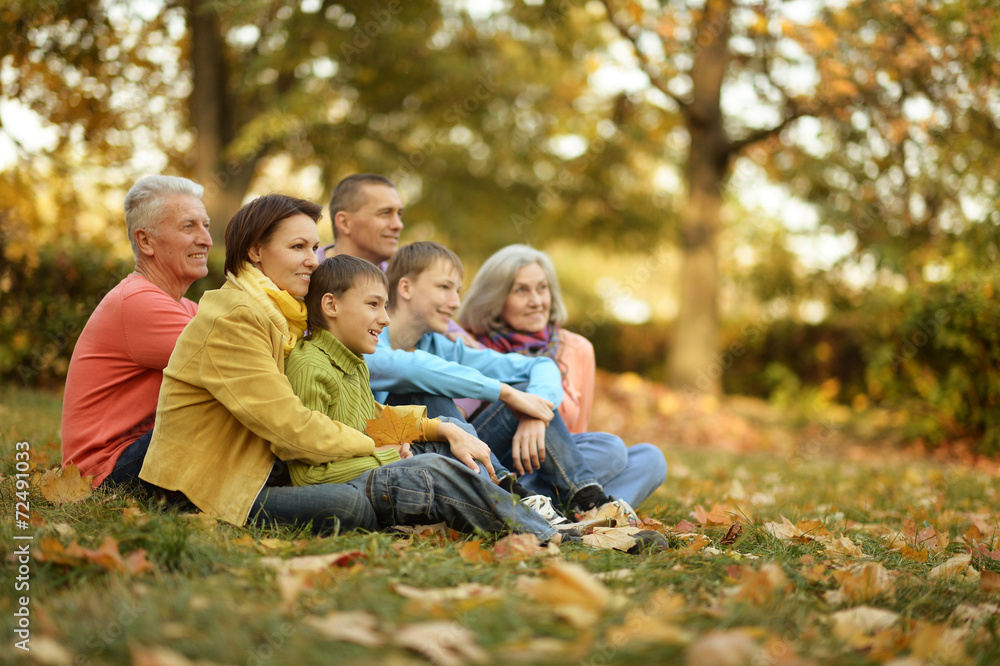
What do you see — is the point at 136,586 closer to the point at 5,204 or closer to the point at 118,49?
the point at 5,204

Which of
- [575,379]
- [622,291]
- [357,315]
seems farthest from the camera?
[622,291]

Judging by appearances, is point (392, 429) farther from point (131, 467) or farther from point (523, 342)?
point (523, 342)

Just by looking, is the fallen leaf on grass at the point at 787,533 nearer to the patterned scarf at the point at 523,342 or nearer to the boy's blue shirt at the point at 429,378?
the boy's blue shirt at the point at 429,378

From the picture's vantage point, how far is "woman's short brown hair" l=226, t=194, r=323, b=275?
9.18 feet

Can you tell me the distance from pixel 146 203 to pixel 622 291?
14.2 m

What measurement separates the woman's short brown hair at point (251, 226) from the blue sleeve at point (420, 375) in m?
0.71

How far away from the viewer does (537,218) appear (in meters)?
12.2

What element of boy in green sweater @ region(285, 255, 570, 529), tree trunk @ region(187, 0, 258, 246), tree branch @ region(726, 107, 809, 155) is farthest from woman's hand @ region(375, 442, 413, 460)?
tree branch @ region(726, 107, 809, 155)

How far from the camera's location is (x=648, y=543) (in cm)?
274

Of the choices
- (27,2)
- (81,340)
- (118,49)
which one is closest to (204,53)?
(118,49)

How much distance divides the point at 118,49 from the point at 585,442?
313 inches

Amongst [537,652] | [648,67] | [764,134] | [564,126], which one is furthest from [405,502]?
[564,126]

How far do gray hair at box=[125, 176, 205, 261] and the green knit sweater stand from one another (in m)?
0.77

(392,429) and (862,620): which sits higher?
(392,429)
